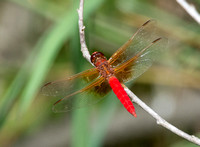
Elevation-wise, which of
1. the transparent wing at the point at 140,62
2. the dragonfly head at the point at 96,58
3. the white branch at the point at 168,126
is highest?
the dragonfly head at the point at 96,58

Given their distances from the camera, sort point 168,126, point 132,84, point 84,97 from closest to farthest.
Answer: point 168,126, point 84,97, point 132,84

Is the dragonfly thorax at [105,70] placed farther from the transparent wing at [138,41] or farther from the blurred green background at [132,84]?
the blurred green background at [132,84]

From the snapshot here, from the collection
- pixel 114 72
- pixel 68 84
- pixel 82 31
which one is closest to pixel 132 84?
pixel 114 72

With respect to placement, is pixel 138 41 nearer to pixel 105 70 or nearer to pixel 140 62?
pixel 140 62

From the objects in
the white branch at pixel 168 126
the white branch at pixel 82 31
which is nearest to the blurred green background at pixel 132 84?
the white branch at pixel 82 31

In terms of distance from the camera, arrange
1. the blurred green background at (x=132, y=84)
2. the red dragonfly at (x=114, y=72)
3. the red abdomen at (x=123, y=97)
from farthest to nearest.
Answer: the blurred green background at (x=132, y=84) → the red dragonfly at (x=114, y=72) → the red abdomen at (x=123, y=97)

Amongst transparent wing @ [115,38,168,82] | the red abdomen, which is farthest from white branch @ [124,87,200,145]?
transparent wing @ [115,38,168,82]
